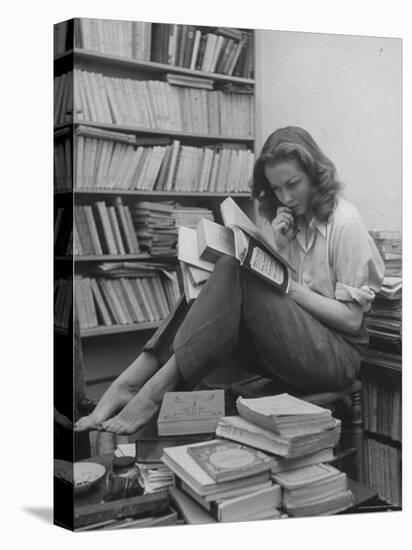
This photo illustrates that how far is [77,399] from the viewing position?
379 cm

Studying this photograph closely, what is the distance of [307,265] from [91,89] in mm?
1090

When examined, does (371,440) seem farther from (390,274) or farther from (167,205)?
(167,205)

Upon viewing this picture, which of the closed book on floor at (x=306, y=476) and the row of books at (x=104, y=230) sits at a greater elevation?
the row of books at (x=104, y=230)

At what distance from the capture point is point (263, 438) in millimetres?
3926

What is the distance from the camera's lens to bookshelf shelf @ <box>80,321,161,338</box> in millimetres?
3799

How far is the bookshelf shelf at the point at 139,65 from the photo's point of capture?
3.73 m

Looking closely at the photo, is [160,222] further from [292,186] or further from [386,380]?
[386,380]

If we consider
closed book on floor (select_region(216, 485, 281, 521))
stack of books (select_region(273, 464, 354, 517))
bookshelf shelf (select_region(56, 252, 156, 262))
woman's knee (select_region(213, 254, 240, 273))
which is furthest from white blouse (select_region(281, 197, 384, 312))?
closed book on floor (select_region(216, 485, 281, 521))

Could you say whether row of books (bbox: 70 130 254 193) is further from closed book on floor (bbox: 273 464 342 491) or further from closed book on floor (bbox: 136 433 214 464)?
closed book on floor (bbox: 273 464 342 491)

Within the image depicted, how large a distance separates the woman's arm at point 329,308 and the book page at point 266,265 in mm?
66

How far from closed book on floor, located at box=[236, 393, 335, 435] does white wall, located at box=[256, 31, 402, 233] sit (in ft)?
2.57

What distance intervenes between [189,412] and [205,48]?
1388 millimetres

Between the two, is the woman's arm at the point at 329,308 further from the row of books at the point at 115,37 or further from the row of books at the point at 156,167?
the row of books at the point at 115,37

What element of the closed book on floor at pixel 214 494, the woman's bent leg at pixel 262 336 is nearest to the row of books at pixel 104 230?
the woman's bent leg at pixel 262 336
